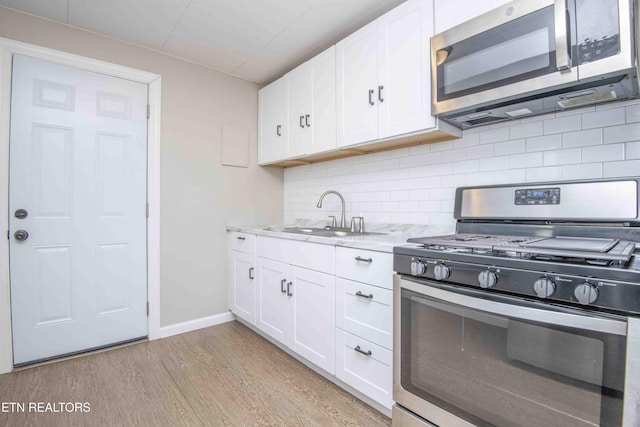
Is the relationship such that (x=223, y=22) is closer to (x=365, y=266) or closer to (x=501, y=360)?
(x=365, y=266)

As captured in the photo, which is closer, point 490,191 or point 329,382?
point 490,191

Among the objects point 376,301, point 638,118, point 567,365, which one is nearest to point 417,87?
point 638,118

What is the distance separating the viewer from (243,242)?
2779 mm

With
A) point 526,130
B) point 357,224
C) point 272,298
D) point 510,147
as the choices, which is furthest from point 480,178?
point 272,298

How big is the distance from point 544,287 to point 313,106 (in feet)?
6.49

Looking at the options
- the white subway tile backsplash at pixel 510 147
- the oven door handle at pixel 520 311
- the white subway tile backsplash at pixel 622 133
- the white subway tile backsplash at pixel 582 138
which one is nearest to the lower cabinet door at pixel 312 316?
the oven door handle at pixel 520 311

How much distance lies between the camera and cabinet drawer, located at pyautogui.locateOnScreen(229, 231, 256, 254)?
104 inches

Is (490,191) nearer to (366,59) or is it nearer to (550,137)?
(550,137)

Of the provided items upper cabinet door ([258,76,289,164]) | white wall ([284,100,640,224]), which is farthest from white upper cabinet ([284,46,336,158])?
white wall ([284,100,640,224])

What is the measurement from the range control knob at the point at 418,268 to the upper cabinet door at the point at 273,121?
183 centimetres

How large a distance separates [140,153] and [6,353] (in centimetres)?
162

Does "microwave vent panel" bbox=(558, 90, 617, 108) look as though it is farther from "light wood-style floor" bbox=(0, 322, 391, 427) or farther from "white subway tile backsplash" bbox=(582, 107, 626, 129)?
"light wood-style floor" bbox=(0, 322, 391, 427)

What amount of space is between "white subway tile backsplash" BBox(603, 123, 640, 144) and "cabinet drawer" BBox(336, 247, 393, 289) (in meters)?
1.09

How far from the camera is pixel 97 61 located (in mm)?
2357
